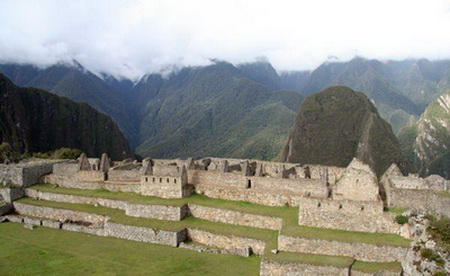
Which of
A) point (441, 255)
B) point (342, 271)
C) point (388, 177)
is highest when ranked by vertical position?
point (388, 177)

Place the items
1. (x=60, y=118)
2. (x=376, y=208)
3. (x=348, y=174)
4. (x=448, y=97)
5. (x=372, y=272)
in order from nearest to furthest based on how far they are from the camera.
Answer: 1. (x=372, y=272)
2. (x=376, y=208)
3. (x=348, y=174)
4. (x=60, y=118)
5. (x=448, y=97)

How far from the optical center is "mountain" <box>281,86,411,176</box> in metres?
126

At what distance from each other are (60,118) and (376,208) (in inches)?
6551

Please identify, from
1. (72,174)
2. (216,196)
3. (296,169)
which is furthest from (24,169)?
(296,169)

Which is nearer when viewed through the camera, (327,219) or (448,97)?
(327,219)

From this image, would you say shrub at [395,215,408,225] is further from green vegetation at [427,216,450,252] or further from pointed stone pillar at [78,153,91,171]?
pointed stone pillar at [78,153,91,171]

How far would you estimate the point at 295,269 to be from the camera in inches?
790

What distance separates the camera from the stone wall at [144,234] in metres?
24.4

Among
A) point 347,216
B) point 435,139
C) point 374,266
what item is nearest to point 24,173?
point 347,216

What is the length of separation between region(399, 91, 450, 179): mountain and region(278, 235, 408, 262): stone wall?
14305 cm

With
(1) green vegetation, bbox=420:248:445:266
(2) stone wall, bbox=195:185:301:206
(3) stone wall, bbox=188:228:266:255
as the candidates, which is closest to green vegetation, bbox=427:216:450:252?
(1) green vegetation, bbox=420:248:445:266

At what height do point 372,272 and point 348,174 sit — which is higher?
point 348,174

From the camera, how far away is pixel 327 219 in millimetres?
22953

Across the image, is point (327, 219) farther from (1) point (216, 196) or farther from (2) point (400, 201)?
(1) point (216, 196)
